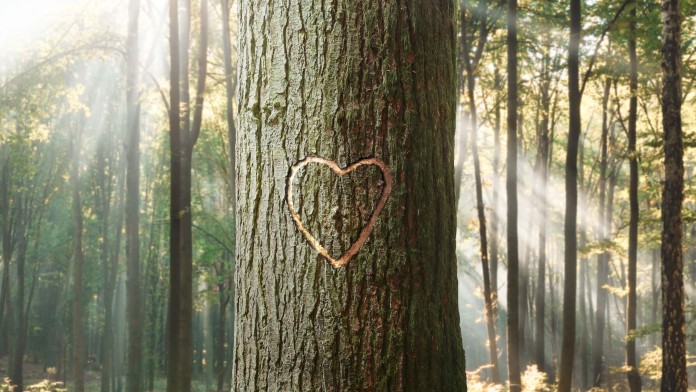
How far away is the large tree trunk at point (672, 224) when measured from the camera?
30.2ft

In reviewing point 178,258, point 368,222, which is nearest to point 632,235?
point 178,258

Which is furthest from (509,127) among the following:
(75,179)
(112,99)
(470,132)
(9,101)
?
(112,99)

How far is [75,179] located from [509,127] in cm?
1653

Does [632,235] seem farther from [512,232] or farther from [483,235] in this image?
[512,232]

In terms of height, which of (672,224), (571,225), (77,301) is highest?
(571,225)

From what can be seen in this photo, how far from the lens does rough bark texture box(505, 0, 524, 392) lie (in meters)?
13.0

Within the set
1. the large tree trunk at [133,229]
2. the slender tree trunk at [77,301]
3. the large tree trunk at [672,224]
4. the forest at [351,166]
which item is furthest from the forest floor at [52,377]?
the large tree trunk at [672,224]

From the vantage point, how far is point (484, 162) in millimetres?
30406

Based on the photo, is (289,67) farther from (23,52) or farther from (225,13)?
(23,52)

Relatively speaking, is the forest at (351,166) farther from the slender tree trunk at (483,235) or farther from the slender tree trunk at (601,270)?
the slender tree trunk at (601,270)

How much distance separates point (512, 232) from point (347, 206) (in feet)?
39.5

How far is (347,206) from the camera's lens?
1744mm

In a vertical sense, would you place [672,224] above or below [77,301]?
above

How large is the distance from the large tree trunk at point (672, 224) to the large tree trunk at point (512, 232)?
3.86 metres
